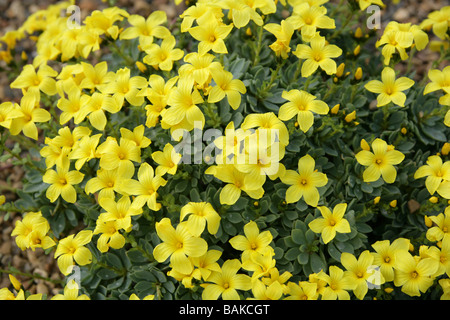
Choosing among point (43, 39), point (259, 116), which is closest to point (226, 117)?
point (259, 116)

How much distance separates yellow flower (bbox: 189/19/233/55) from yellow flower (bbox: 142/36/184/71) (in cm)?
27

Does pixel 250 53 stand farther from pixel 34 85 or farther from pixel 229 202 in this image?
pixel 34 85

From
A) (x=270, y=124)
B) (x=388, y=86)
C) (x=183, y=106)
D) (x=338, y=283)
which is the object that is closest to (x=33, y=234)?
(x=183, y=106)

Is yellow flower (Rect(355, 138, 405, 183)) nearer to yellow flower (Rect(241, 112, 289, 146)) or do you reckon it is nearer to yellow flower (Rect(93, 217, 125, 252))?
yellow flower (Rect(241, 112, 289, 146))

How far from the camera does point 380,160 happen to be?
110 inches

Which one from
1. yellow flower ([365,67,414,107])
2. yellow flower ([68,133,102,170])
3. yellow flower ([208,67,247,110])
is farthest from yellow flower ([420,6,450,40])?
yellow flower ([68,133,102,170])

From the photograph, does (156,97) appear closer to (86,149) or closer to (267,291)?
(86,149)

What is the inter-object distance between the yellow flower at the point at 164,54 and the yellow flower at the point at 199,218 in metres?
1.08

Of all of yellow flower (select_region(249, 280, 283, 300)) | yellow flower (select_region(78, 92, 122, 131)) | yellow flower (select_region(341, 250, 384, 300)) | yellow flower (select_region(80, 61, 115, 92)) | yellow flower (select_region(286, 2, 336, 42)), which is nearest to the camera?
yellow flower (select_region(249, 280, 283, 300))

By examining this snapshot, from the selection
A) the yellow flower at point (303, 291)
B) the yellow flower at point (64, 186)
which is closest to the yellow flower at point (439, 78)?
the yellow flower at point (303, 291)

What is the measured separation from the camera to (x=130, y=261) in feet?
9.91

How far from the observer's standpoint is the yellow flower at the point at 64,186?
2906 millimetres

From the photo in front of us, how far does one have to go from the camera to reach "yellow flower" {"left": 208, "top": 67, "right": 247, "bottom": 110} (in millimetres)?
2635

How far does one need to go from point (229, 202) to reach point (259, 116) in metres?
0.53
